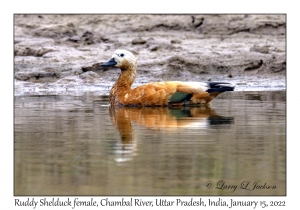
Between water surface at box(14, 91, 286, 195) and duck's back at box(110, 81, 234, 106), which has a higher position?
duck's back at box(110, 81, 234, 106)

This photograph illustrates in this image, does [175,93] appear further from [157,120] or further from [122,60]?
[157,120]

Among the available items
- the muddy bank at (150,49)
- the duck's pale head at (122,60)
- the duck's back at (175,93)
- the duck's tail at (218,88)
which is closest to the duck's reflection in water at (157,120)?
the duck's back at (175,93)

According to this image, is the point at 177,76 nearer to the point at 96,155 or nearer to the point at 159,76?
the point at 159,76

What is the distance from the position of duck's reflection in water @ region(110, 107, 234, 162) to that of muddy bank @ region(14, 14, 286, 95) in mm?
3444

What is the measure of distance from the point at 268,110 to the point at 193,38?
383 inches

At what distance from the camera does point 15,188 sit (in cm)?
751

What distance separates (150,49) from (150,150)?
435 inches

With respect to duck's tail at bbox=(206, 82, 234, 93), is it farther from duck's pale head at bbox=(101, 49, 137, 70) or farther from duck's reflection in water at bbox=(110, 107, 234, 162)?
duck's pale head at bbox=(101, 49, 137, 70)

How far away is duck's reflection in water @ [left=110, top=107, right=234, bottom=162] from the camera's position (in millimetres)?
9477

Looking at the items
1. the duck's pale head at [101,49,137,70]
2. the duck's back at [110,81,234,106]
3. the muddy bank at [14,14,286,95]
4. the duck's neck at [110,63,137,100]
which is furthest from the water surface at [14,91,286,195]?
the muddy bank at [14,14,286,95]

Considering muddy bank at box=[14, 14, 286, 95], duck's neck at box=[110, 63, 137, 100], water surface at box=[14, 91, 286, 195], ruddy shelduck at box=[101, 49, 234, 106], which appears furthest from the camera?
muddy bank at box=[14, 14, 286, 95]

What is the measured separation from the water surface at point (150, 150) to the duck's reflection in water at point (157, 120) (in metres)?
0.01

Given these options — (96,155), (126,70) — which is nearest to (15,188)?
(96,155)

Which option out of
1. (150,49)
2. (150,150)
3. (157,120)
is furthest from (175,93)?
(150,49)
